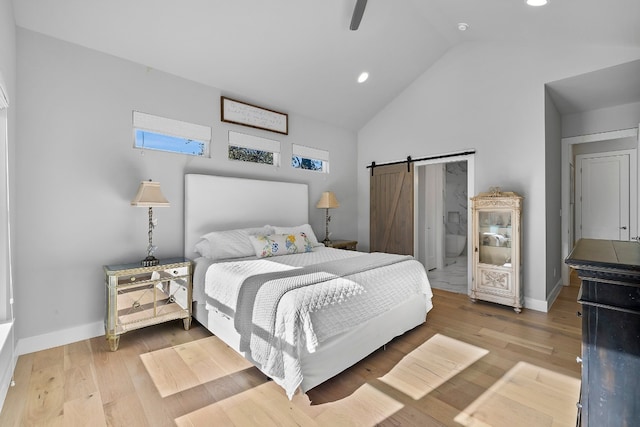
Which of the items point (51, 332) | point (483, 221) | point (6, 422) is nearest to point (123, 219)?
point (51, 332)

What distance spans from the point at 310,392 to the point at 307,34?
3.49 metres

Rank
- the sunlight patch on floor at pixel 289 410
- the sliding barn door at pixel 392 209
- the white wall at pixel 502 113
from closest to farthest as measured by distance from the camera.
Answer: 1. the sunlight patch on floor at pixel 289 410
2. the white wall at pixel 502 113
3. the sliding barn door at pixel 392 209

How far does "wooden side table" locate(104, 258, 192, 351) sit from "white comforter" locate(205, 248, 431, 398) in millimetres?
363

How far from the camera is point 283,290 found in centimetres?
205

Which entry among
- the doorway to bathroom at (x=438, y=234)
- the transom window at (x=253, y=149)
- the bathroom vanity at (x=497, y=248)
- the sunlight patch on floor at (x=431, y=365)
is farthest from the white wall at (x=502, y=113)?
the transom window at (x=253, y=149)

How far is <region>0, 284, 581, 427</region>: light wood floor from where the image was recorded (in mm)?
1800

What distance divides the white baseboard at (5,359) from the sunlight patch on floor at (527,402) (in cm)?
276

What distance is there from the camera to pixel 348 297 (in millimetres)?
2264

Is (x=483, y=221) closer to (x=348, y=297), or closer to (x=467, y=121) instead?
(x=467, y=121)

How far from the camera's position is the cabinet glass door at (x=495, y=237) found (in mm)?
3766

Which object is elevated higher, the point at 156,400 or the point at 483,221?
the point at 483,221

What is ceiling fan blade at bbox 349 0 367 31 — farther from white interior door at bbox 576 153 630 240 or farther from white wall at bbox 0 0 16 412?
white interior door at bbox 576 153 630 240

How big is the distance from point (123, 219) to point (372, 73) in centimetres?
366

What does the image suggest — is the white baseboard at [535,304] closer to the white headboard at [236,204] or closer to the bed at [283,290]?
the bed at [283,290]
